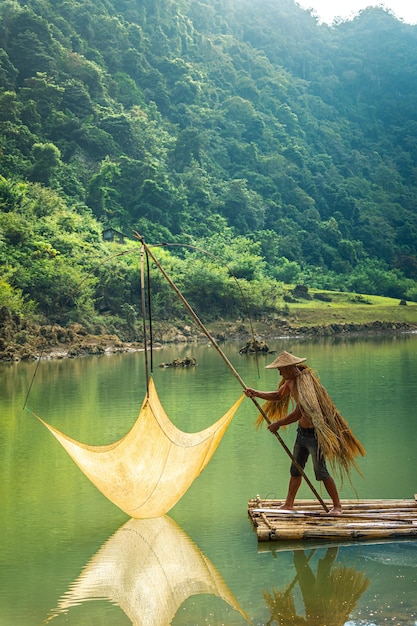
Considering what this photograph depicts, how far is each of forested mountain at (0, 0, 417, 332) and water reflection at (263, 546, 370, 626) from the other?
30782 mm

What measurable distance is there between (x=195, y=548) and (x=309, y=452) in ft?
4.35

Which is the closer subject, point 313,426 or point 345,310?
point 313,426

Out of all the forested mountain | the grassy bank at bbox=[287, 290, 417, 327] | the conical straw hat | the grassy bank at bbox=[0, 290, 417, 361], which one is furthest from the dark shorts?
the grassy bank at bbox=[287, 290, 417, 327]

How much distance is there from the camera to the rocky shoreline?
108 feet

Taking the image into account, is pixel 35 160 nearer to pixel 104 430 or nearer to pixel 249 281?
pixel 249 281

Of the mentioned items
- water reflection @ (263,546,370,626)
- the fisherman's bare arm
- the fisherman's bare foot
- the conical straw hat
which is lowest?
water reflection @ (263,546,370,626)

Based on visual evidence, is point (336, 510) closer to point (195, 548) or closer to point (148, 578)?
point (195, 548)

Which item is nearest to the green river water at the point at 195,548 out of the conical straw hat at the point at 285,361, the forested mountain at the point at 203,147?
the conical straw hat at the point at 285,361

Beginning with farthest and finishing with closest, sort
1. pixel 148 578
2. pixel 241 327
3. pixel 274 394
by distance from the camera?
pixel 241 327
pixel 274 394
pixel 148 578

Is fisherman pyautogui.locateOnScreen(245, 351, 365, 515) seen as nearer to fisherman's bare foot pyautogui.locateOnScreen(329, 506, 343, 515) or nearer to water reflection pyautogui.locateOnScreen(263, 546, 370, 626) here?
fisherman's bare foot pyautogui.locateOnScreen(329, 506, 343, 515)

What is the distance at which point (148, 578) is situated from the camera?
6.60 m

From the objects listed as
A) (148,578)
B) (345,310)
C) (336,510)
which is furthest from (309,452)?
(345,310)

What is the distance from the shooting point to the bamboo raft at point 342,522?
7020mm

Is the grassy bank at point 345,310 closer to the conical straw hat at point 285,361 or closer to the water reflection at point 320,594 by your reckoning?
the conical straw hat at point 285,361
